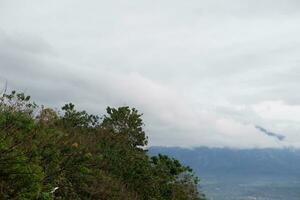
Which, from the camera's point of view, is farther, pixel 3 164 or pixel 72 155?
pixel 72 155

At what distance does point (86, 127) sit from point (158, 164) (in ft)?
27.3

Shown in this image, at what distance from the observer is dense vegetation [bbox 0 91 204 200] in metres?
20.5

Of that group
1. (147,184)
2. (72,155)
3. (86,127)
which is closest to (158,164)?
(147,184)

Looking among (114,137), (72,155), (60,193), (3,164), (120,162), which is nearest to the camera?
(3,164)

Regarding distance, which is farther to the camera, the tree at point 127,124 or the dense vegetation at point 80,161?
the tree at point 127,124

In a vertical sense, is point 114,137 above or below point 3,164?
above

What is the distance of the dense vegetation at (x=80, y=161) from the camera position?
67.2 feet

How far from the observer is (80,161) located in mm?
31391

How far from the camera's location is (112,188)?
4300cm

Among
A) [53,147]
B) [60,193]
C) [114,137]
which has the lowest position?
[60,193]

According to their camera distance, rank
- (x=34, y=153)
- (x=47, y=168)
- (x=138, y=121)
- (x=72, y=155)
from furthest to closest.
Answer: (x=138, y=121) < (x=72, y=155) < (x=47, y=168) < (x=34, y=153)

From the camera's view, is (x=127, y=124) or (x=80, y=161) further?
(x=127, y=124)

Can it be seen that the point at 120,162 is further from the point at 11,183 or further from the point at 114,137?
the point at 11,183

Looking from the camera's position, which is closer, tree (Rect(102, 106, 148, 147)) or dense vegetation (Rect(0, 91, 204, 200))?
dense vegetation (Rect(0, 91, 204, 200))
